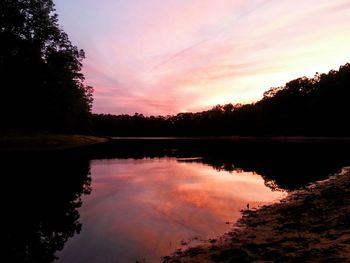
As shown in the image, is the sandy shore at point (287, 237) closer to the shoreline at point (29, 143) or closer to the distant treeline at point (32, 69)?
the shoreline at point (29, 143)

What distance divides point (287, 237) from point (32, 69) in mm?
66470

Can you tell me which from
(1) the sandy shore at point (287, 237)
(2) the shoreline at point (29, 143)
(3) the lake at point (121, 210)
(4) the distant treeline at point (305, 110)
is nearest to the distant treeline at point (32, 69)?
(2) the shoreline at point (29, 143)

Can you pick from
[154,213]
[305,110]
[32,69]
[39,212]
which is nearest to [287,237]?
[154,213]

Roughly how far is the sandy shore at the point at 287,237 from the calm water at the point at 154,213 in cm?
97

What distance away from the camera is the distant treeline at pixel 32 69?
216 feet

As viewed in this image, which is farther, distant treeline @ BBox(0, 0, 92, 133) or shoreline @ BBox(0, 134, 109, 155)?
distant treeline @ BBox(0, 0, 92, 133)

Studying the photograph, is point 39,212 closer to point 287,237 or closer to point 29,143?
point 287,237

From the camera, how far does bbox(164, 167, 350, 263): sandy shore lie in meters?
8.90

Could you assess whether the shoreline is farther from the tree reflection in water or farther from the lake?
the tree reflection in water

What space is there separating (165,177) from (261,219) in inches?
647

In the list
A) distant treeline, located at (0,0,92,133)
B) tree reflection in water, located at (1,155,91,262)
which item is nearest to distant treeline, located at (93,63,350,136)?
distant treeline, located at (0,0,92,133)

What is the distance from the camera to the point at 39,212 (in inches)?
651

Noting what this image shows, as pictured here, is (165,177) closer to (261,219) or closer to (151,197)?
(151,197)

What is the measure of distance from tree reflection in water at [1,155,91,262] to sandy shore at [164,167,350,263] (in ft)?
14.5
